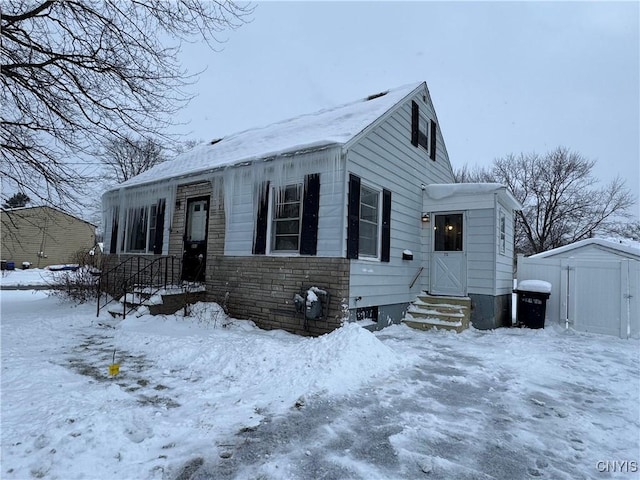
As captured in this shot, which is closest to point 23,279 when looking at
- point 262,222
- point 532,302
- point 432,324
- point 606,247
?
point 262,222

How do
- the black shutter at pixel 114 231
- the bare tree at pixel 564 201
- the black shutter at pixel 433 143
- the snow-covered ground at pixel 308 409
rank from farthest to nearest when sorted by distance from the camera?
1. the bare tree at pixel 564 201
2. the black shutter at pixel 114 231
3. the black shutter at pixel 433 143
4. the snow-covered ground at pixel 308 409

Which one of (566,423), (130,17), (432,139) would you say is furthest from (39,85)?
(432,139)

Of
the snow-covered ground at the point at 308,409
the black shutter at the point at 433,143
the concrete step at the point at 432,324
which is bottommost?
the snow-covered ground at the point at 308,409

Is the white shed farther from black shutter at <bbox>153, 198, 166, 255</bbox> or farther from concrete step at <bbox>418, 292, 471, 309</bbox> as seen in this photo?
black shutter at <bbox>153, 198, 166, 255</bbox>

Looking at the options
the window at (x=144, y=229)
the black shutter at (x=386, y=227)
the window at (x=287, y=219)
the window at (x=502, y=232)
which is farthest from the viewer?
the window at (x=144, y=229)

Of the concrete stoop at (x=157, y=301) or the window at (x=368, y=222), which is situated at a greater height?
the window at (x=368, y=222)

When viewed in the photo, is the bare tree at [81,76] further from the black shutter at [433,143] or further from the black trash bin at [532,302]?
the black trash bin at [532,302]

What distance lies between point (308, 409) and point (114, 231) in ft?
35.9

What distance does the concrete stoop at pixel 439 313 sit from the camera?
25.9 feet

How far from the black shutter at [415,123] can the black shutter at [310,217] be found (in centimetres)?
396

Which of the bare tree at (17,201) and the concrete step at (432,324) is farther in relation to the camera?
the concrete step at (432,324)

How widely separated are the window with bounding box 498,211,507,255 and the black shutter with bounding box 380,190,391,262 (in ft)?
11.6

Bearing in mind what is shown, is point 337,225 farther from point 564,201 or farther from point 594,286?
point 564,201

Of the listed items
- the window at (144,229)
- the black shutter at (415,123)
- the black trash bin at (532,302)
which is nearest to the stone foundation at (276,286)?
the window at (144,229)
